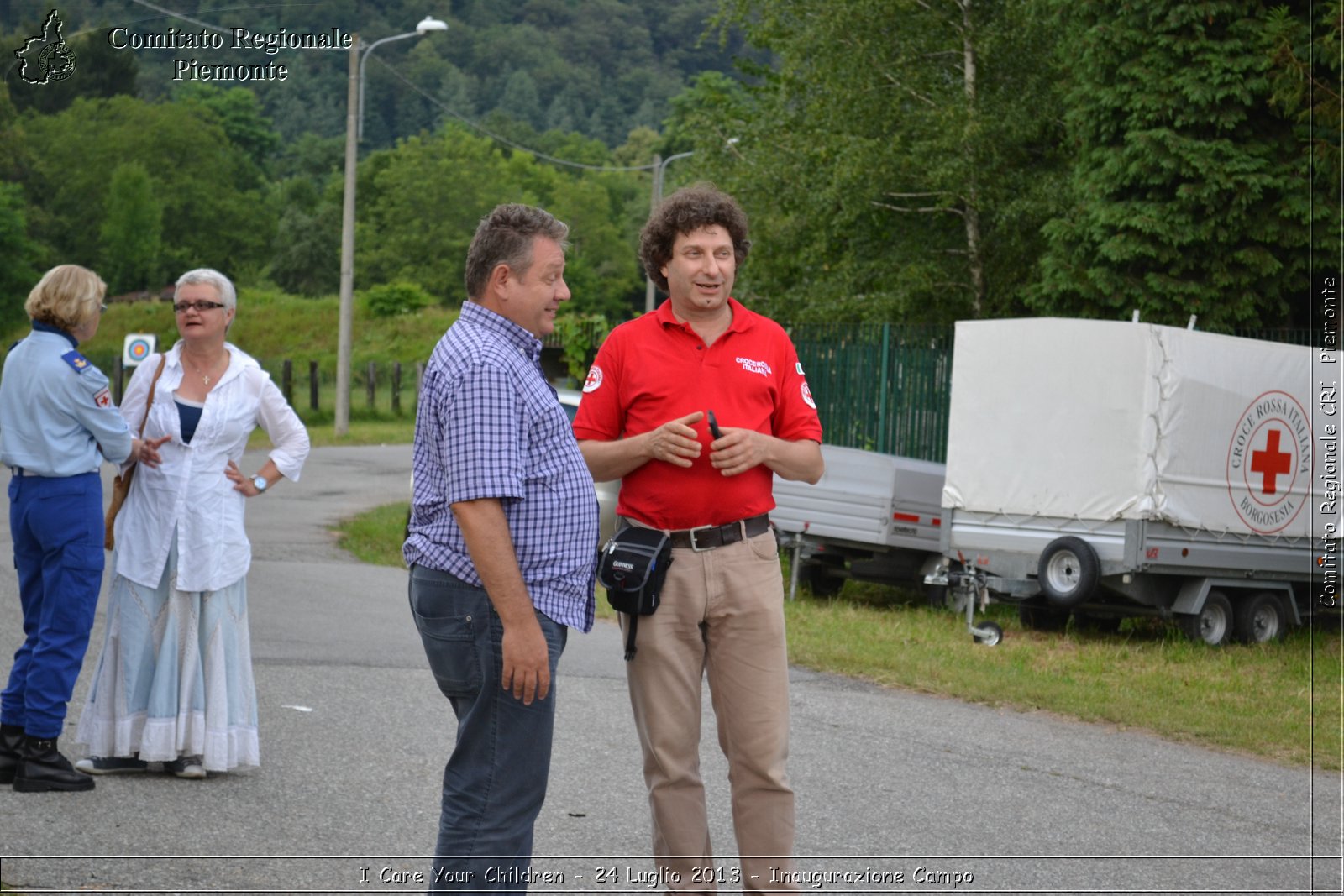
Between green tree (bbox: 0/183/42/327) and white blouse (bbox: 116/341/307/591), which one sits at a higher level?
green tree (bbox: 0/183/42/327)

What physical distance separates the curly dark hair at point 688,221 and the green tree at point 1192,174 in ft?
43.0

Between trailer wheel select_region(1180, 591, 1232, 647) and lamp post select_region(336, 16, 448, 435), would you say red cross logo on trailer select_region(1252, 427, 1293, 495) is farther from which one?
lamp post select_region(336, 16, 448, 435)

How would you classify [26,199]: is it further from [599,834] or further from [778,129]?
[599,834]

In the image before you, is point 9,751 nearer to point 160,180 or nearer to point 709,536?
point 709,536

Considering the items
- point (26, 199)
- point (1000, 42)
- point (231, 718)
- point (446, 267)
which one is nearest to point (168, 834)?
point (231, 718)

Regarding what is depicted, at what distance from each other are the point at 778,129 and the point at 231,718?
21.3 m

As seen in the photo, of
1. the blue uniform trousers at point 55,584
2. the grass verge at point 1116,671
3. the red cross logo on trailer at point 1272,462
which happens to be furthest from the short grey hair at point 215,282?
the red cross logo on trailer at point 1272,462

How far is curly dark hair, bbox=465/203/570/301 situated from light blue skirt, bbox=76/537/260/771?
2.83m

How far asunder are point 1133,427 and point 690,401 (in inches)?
327

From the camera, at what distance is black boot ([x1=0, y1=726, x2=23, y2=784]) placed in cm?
602

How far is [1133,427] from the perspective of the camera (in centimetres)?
1206

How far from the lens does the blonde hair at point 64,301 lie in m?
6.12

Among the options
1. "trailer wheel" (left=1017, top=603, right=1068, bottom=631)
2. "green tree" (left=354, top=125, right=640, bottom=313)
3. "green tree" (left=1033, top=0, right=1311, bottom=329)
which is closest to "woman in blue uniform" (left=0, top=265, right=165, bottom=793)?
"trailer wheel" (left=1017, top=603, right=1068, bottom=631)

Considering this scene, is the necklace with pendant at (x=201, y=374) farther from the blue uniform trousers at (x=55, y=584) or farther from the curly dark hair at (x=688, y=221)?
the curly dark hair at (x=688, y=221)
